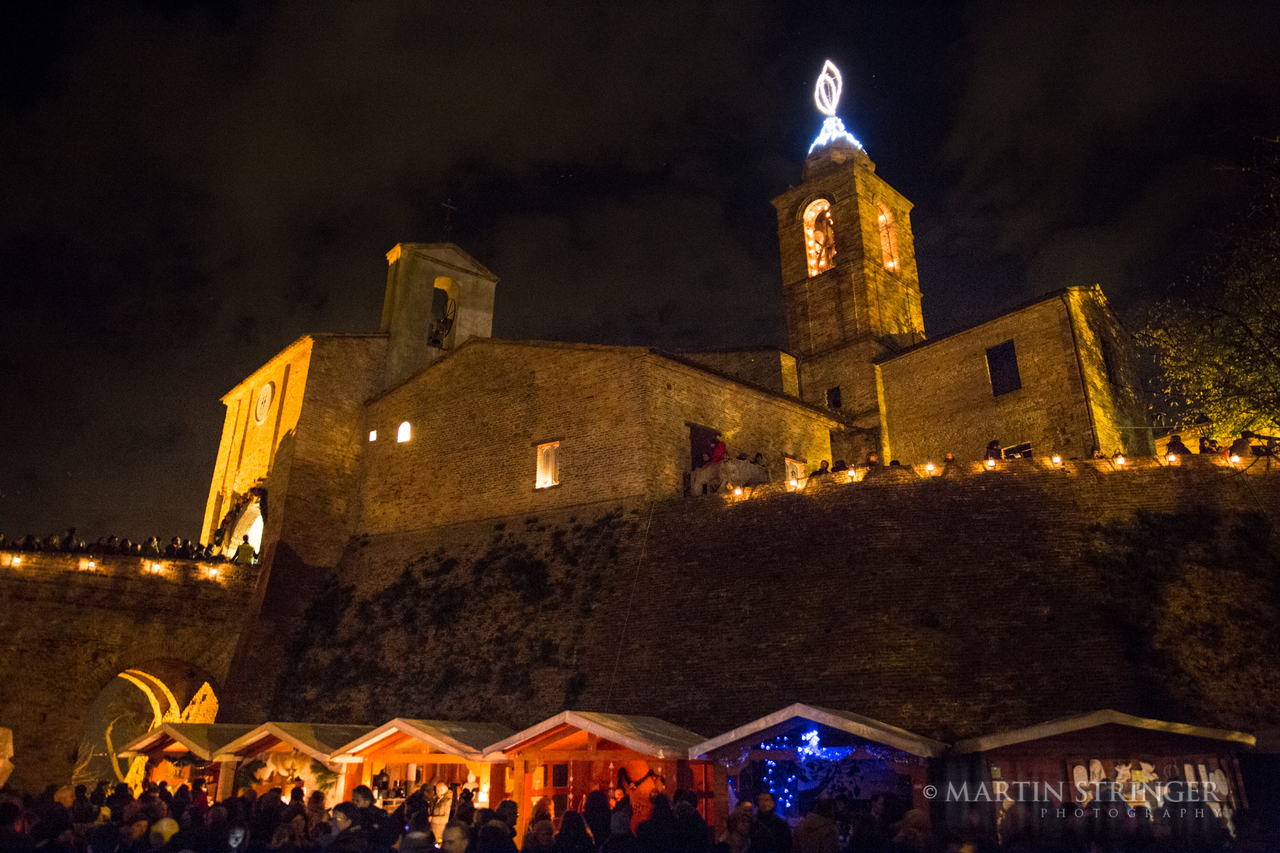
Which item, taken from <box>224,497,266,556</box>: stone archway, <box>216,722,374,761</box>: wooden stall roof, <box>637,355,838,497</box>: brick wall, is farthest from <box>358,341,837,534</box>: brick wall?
<box>216,722,374,761</box>: wooden stall roof

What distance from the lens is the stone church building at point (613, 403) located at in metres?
24.4

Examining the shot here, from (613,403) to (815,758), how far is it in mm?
13213

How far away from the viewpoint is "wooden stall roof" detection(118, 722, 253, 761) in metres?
16.1

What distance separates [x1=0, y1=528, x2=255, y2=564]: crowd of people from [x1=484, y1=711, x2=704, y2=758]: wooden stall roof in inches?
608

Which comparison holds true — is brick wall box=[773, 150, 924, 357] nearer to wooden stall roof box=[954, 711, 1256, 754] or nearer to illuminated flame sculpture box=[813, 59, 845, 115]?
illuminated flame sculpture box=[813, 59, 845, 115]

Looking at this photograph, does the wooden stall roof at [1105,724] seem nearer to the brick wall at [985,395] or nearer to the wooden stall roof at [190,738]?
the wooden stall roof at [190,738]

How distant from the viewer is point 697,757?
1220 centimetres

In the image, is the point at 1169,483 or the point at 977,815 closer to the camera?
the point at 977,815

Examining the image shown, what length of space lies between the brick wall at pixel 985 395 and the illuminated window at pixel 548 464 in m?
12.4

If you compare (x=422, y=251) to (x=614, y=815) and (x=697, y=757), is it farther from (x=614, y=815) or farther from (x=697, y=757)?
(x=614, y=815)

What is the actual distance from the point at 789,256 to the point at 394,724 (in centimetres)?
2752

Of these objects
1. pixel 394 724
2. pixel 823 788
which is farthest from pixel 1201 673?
pixel 394 724

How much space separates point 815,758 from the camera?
12.4 meters

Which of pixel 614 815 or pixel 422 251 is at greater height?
pixel 422 251
